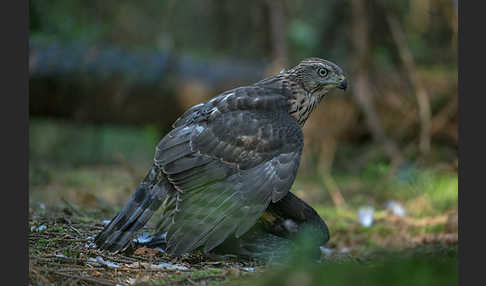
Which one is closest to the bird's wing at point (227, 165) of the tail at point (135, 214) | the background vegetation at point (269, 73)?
the tail at point (135, 214)

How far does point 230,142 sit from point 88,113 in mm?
6975

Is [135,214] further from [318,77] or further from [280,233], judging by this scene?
[318,77]

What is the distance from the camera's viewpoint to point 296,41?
12.6 meters

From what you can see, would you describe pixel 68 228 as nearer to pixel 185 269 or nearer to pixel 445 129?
pixel 185 269

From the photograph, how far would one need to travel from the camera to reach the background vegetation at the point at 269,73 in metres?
9.20

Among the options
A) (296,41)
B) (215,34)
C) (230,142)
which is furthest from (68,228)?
(296,41)

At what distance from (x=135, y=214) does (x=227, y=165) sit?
91cm

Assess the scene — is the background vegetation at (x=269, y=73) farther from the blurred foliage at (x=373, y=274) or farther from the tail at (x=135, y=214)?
the blurred foliage at (x=373, y=274)

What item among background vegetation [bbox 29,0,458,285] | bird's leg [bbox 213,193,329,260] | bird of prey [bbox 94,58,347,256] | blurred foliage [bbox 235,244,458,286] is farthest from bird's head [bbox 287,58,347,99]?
blurred foliage [bbox 235,244,458,286]

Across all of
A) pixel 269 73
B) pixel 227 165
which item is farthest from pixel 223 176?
pixel 269 73

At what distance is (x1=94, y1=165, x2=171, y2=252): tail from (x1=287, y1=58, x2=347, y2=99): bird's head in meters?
1.83

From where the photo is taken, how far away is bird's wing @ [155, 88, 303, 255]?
4.23 m

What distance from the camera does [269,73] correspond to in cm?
1023

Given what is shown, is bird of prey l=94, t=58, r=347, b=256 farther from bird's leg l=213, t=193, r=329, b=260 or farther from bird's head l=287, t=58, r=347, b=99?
bird's head l=287, t=58, r=347, b=99
